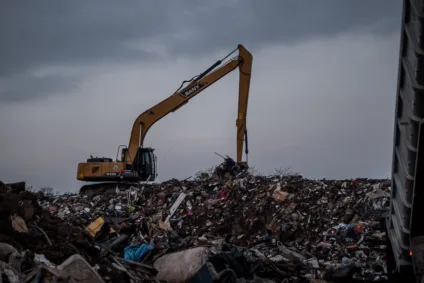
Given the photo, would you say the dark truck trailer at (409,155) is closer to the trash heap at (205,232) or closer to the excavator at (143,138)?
the trash heap at (205,232)

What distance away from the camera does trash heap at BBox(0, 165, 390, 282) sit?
20.4 feet

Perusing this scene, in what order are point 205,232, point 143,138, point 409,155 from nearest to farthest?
point 409,155
point 205,232
point 143,138

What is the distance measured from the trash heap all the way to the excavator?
19.5 inches

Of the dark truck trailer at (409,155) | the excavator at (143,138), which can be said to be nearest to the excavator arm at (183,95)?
the excavator at (143,138)

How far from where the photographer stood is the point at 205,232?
13422mm

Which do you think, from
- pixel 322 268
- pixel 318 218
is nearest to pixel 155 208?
pixel 318 218

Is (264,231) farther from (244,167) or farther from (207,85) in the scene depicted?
(207,85)

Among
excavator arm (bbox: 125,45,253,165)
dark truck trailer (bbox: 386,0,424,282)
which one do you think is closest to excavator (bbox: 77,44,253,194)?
excavator arm (bbox: 125,45,253,165)

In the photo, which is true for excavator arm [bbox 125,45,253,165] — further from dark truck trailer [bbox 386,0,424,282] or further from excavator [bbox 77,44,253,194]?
dark truck trailer [bbox 386,0,424,282]

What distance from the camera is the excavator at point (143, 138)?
1773cm

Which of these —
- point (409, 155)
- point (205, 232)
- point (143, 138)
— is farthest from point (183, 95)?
point (409, 155)

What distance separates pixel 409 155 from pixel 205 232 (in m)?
9.04

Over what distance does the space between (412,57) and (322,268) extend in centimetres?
486

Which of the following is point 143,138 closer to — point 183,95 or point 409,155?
point 183,95
